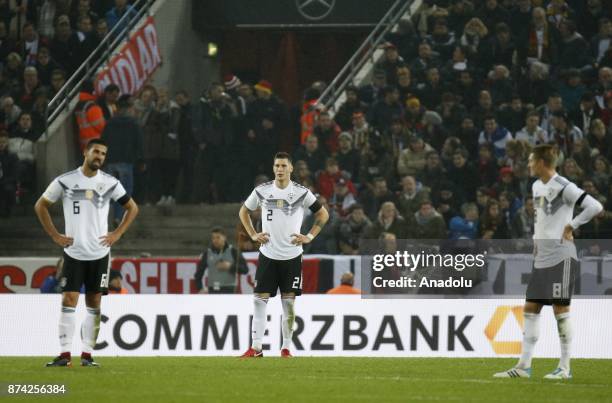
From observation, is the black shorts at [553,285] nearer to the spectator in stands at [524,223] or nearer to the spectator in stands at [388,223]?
the spectator in stands at [388,223]

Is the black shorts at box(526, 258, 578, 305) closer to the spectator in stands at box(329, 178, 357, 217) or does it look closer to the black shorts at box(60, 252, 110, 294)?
the black shorts at box(60, 252, 110, 294)

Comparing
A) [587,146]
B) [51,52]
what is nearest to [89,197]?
[587,146]

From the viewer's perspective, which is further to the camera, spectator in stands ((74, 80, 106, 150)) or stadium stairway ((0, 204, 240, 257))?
spectator in stands ((74, 80, 106, 150))

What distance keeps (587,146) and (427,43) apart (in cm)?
362

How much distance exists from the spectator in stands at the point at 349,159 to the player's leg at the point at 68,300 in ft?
31.1

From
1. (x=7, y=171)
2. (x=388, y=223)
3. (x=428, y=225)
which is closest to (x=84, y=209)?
(x=388, y=223)

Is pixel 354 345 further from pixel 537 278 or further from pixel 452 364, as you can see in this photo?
pixel 537 278

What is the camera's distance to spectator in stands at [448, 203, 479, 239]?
65.0 ft

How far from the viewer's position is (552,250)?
11.3 meters

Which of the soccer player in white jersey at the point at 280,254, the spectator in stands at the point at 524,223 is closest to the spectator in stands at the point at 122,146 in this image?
the spectator in stands at the point at 524,223

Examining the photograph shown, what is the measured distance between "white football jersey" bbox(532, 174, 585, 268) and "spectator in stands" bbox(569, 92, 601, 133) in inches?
392

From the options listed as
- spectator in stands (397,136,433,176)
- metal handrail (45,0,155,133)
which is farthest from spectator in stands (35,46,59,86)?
spectator in stands (397,136,433,176)

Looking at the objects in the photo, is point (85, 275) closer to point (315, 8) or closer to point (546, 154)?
point (546, 154)

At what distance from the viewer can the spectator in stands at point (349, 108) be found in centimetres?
2223
